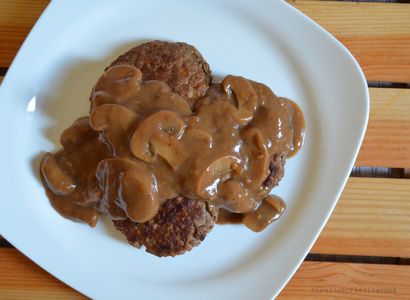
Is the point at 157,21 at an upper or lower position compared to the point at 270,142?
upper

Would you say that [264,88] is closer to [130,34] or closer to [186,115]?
[186,115]

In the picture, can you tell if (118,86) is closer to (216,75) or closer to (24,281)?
(216,75)

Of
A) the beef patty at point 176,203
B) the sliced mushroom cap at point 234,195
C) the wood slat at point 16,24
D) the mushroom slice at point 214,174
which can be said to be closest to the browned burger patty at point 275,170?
the beef patty at point 176,203

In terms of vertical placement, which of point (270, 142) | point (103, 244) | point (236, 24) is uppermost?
point (236, 24)

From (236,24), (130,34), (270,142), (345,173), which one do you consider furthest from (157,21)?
(345,173)

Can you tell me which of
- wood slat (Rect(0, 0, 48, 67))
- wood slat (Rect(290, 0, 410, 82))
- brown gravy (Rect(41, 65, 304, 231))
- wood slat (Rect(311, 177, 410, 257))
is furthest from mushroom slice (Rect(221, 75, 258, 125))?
wood slat (Rect(0, 0, 48, 67))

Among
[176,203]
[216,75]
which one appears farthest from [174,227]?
[216,75]

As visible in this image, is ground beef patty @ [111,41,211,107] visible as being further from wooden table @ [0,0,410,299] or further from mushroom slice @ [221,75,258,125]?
wooden table @ [0,0,410,299]
